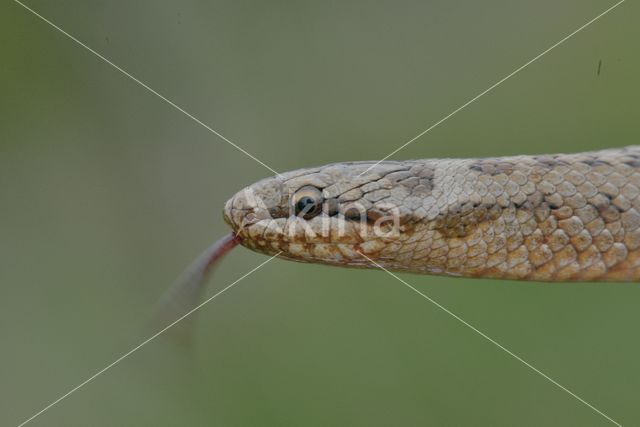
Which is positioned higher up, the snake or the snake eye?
the snake eye

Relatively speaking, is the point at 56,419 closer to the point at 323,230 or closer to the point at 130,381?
the point at 130,381

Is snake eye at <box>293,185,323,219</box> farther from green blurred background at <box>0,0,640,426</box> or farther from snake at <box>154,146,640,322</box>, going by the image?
green blurred background at <box>0,0,640,426</box>

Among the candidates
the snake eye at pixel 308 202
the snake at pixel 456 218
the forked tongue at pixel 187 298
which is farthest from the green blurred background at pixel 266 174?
the snake eye at pixel 308 202

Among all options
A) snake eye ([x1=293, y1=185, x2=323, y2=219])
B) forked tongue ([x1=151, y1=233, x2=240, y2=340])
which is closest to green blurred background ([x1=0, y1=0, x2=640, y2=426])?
forked tongue ([x1=151, y1=233, x2=240, y2=340])

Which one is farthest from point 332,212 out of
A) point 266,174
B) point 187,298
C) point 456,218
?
point 266,174

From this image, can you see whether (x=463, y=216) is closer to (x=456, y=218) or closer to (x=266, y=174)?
(x=456, y=218)

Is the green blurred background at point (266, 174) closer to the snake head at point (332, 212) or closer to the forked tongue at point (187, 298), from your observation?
the forked tongue at point (187, 298)

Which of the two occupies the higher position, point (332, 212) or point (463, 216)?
point (332, 212)
